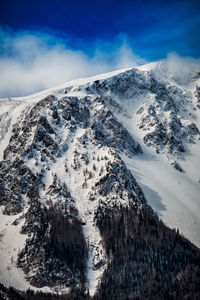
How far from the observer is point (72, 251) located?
574 feet

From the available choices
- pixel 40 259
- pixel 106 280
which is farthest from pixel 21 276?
pixel 106 280

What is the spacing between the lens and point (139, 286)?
511 ft

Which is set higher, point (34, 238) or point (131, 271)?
point (34, 238)

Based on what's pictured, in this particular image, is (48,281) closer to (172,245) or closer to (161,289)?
(161,289)

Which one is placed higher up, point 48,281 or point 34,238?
point 34,238

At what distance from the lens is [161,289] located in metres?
153

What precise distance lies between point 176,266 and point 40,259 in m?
72.0

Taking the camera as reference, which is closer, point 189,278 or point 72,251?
point 189,278

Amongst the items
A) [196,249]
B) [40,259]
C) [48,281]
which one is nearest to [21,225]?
[40,259]

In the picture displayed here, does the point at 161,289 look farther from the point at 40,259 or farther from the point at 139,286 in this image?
the point at 40,259

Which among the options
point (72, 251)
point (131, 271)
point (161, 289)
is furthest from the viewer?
point (72, 251)

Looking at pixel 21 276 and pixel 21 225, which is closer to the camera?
pixel 21 276

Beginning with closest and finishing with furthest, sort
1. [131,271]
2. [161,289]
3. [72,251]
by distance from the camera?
1. [161,289]
2. [131,271]
3. [72,251]

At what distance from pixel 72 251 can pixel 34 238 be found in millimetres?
22420
